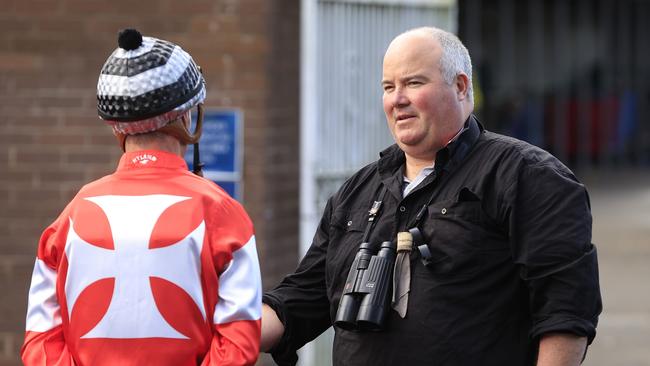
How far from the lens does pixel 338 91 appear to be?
23.4ft

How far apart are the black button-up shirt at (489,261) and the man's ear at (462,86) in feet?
0.28

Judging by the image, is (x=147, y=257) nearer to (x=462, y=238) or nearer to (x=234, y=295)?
(x=234, y=295)

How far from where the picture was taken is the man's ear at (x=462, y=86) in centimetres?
376

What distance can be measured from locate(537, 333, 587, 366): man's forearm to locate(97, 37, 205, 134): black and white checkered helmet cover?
1146mm

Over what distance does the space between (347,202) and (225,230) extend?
76cm

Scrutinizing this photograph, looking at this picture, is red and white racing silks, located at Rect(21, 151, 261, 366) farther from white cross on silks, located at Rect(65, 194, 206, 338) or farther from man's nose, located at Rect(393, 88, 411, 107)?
man's nose, located at Rect(393, 88, 411, 107)

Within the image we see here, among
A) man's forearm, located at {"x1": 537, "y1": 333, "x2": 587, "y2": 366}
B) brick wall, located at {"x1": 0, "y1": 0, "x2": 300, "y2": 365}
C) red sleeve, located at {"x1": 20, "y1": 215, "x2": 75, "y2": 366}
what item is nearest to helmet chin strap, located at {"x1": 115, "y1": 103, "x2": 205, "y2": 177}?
red sleeve, located at {"x1": 20, "y1": 215, "x2": 75, "y2": 366}

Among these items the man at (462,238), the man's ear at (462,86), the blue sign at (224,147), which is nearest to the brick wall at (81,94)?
the blue sign at (224,147)

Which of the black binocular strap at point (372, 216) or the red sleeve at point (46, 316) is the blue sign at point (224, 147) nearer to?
the black binocular strap at point (372, 216)

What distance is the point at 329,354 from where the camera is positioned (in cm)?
727

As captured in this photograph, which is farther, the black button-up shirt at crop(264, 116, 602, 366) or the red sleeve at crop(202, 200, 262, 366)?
the black button-up shirt at crop(264, 116, 602, 366)

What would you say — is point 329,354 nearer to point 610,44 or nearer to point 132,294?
point 132,294

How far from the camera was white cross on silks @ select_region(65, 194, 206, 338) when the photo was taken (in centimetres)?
323

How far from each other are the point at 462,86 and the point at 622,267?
10.9 meters
